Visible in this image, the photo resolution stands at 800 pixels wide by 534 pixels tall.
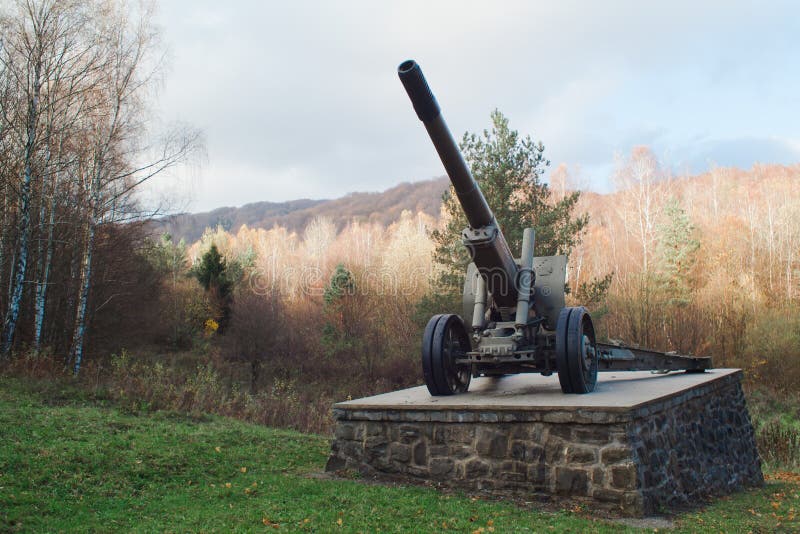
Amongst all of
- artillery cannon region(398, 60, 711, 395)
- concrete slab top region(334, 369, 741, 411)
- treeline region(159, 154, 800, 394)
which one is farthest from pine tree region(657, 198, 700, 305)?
artillery cannon region(398, 60, 711, 395)

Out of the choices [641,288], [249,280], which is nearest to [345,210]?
[249,280]

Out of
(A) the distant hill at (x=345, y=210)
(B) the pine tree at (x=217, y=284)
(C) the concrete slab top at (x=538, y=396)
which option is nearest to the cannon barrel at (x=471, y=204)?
(C) the concrete slab top at (x=538, y=396)

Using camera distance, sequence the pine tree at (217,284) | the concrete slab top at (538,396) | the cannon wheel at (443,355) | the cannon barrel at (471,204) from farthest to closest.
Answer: the pine tree at (217,284)
the cannon wheel at (443,355)
the concrete slab top at (538,396)
the cannon barrel at (471,204)

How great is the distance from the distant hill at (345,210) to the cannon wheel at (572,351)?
50.7 meters

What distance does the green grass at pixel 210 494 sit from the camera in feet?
15.9

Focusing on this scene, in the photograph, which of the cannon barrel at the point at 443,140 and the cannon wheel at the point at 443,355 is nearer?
the cannon barrel at the point at 443,140

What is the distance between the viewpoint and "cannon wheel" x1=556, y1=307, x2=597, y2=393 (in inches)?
258

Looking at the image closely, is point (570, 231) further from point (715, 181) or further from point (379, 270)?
point (715, 181)

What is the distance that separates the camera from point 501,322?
743 centimetres

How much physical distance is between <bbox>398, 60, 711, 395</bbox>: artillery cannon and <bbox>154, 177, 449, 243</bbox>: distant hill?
49.8 meters

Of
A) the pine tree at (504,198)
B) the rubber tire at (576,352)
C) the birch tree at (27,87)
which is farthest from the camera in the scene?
the pine tree at (504,198)

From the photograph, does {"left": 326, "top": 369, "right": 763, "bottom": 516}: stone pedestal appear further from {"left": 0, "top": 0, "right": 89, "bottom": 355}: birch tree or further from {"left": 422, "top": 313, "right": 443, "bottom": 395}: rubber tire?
{"left": 0, "top": 0, "right": 89, "bottom": 355}: birch tree

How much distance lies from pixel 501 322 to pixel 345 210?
79036mm

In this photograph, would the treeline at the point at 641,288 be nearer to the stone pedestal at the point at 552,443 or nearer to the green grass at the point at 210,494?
the stone pedestal at the point at 552,443
